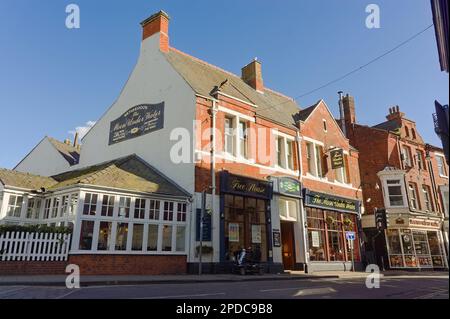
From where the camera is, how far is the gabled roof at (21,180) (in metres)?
16.2

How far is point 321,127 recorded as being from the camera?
78.6 feet

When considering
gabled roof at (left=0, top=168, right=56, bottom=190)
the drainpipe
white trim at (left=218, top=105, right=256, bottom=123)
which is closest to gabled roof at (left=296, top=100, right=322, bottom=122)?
the drainpipe

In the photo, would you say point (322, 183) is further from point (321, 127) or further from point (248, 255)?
point (248, 255)

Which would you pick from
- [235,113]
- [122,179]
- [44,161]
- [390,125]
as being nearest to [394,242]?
[390,125]

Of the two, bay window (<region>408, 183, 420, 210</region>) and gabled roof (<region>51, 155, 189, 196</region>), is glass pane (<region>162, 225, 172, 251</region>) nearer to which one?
gabled roof (<region>51, 155, 189, 196</region>)

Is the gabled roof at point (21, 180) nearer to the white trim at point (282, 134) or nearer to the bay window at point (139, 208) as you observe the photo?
the bay window at point (139, 208)

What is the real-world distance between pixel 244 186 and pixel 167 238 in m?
4.71

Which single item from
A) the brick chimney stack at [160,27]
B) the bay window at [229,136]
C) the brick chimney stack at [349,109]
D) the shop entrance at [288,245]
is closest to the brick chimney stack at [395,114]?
the brick chimney stack at [349,109]

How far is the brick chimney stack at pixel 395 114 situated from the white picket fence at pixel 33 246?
2918cm

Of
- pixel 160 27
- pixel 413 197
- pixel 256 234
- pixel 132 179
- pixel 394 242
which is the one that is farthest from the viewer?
pixel 413 197

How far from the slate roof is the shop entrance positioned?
7.67 metres

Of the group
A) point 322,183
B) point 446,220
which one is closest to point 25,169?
point 322,183

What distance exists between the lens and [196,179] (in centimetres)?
1595

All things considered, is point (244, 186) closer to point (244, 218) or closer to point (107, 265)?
point (244, 218)
